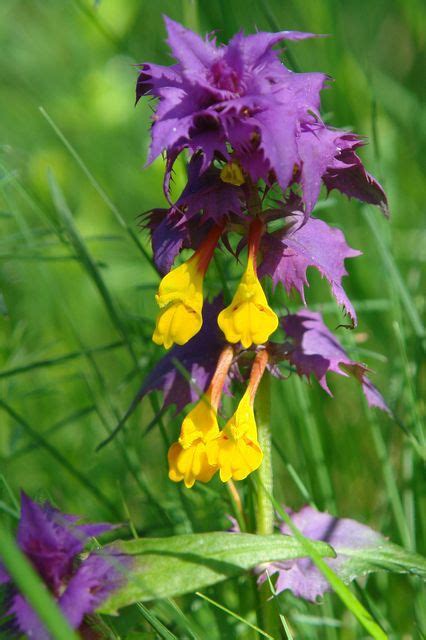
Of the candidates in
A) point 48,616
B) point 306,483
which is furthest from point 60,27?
point 48,616

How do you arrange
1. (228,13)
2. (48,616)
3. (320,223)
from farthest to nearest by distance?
1. (228,13)
2. (320,223)
3. (48,616)

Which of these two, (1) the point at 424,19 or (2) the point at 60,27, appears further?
(2) the point at 60,27

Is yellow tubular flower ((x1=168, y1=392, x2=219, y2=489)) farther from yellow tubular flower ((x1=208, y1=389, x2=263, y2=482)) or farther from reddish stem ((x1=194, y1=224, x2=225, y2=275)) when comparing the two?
reddish stem ((x1=194, y1=224, x2=225, y2=275))

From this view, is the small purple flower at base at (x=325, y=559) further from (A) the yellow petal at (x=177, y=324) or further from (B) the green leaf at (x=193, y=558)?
(A) the yellow petal at (x=177, y=324)

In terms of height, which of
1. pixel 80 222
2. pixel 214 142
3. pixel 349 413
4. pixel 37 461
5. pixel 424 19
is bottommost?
pixel 349 413

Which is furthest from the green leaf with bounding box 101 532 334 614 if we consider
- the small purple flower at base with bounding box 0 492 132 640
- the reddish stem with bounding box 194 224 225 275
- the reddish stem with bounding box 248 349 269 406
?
the reddish stem with bounding box 194 224 225 275

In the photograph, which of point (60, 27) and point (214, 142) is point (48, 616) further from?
point (60, 27)

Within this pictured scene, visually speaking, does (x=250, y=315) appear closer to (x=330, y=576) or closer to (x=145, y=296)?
(x=330, y=576)
